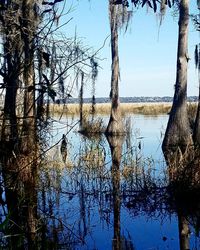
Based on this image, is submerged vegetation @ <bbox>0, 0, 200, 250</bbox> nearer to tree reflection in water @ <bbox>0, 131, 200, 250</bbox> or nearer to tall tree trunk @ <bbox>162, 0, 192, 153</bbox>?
tree reflection in water @ <bbox>0, 131, 200, 250</bbox>

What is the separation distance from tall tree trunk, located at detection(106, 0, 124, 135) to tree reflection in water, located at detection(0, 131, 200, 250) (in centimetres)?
1134

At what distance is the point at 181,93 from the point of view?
47.7 feet

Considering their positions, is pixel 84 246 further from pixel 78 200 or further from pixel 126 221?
pixel 78 200

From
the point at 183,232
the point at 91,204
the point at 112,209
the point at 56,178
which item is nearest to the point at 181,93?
the point at 56,178

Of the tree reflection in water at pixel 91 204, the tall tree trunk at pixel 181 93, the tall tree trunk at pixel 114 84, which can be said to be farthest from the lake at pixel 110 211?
the tall tree trunk at pixel 114 84

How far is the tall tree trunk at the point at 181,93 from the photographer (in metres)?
14.0

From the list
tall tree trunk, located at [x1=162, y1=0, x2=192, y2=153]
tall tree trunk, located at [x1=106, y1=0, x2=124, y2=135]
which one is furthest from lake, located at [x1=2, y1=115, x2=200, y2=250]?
tall tree trunk, located at [x1=106, y1=0, x2=124, y2=135]

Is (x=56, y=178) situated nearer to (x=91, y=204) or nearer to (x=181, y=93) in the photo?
(x=91, y=204)

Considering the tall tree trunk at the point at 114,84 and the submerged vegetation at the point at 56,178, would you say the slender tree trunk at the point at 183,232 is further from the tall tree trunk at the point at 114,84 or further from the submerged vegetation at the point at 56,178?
the tall tree trunk at the point at 114,84

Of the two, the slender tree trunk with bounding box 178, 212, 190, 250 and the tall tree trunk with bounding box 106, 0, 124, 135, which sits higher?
the tall tree trunk with bounding box 106, 0, 124, 135

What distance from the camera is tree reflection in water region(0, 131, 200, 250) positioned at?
501 centimetres

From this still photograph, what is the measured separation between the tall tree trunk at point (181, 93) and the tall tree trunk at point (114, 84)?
5979 mm

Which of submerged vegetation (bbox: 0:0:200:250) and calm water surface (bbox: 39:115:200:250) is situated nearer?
submerged vegetation (bbox: 0:0:200:250)

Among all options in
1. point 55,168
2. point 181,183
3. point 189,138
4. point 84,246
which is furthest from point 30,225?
point 189,138
